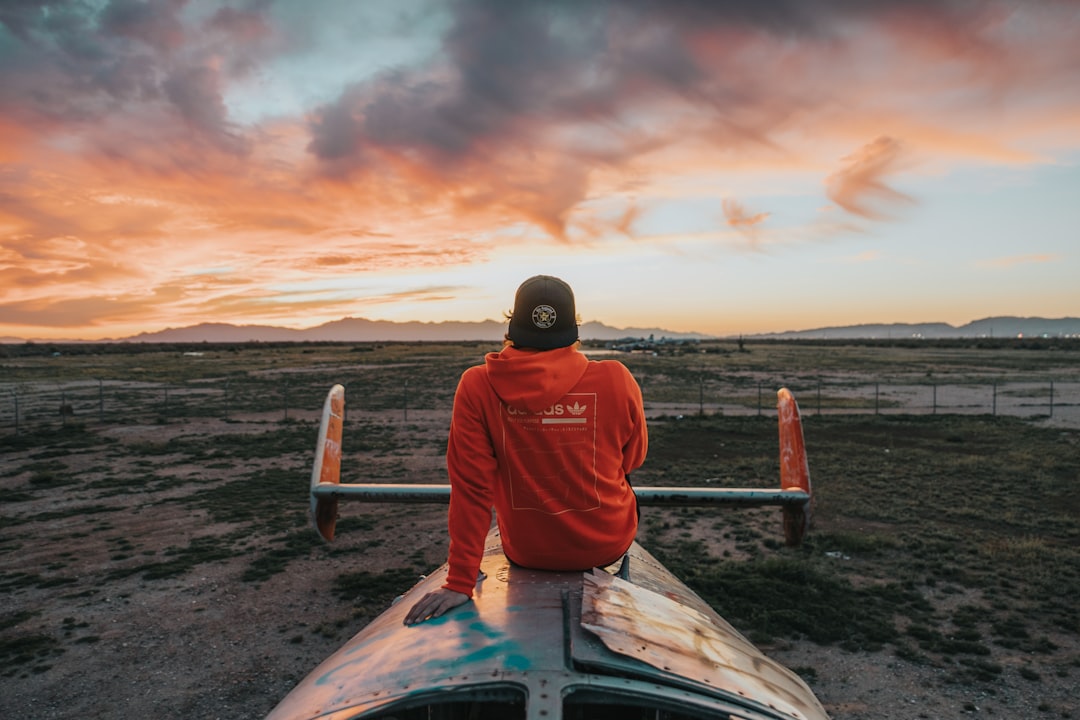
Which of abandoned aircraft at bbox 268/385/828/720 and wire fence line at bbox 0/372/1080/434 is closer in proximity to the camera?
abandoned aircraft at bbox 268/385/828/720

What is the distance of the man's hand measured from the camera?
323 centimetres

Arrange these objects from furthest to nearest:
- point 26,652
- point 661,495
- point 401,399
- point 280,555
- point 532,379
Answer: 1. point 401,399
2. point 280,555
3. point 26,652
4. point 661,495
5. point 532,379

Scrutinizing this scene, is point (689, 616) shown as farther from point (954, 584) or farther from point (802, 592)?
point (954, 584)

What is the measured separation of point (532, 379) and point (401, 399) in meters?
A: 36.2

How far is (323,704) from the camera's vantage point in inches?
111

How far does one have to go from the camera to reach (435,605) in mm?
3270

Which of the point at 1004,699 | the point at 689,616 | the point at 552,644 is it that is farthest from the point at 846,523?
the point at 552,644

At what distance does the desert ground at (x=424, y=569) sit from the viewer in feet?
24.1

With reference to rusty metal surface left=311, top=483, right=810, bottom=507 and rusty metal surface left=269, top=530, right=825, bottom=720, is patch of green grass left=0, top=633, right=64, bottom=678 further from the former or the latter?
rusty metal surface left=269, top=530, right=825, bottom=720

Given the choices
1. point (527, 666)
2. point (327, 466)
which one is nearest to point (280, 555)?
point (327, 466)

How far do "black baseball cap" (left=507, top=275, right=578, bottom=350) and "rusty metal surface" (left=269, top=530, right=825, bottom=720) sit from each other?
1.41 meters

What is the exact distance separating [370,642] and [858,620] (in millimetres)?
8191

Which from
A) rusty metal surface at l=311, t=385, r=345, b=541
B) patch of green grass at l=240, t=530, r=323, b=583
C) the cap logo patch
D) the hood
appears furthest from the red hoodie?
patch of green grass at l=240, t=530, r=323, b=583

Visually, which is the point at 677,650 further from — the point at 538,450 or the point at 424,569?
the point at 424,569
